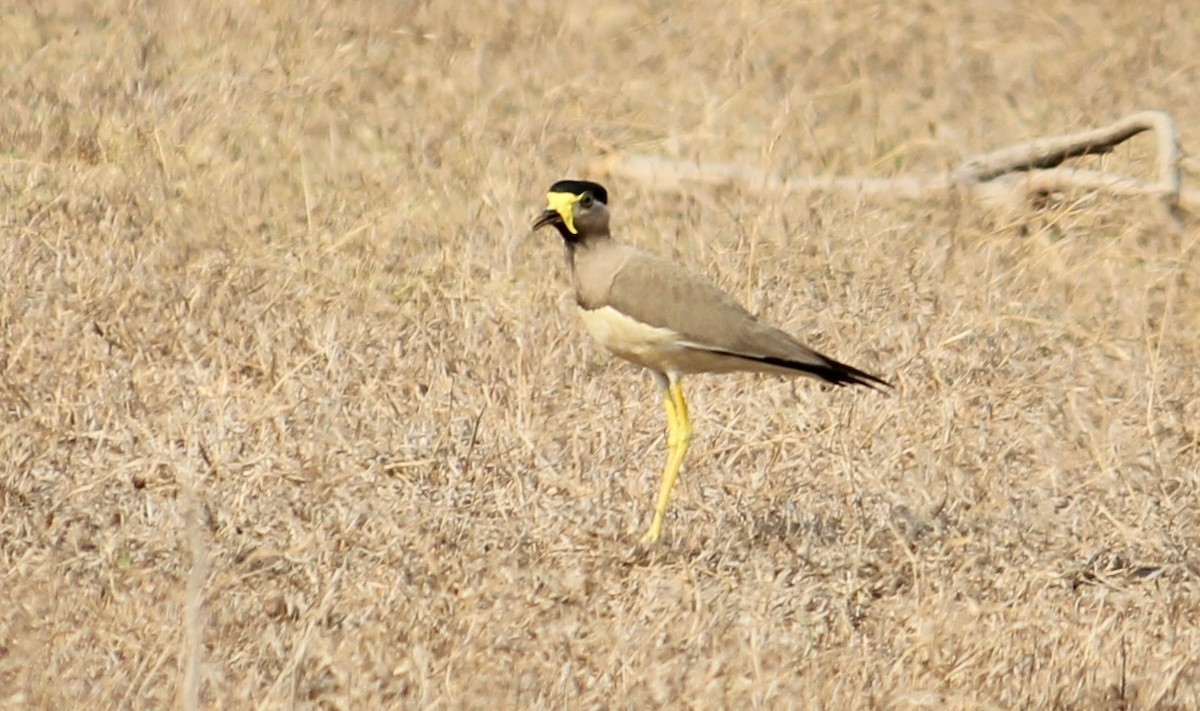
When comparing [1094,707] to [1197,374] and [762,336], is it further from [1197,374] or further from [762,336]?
[1197,374]

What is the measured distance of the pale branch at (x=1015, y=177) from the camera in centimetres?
840

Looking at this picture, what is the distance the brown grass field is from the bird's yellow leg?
0.09m

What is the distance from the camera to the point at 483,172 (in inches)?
345

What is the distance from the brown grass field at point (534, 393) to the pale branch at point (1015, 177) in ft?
0.33

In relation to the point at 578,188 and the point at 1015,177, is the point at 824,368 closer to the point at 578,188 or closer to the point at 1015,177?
the point at 578,188

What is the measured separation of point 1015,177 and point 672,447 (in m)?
3.63

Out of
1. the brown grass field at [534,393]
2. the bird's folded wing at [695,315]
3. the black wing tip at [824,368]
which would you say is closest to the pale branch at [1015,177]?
the brown grass field at [534,393]

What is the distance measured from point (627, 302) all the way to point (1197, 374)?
2863 millimetres

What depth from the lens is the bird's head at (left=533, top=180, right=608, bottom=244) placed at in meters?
5.55

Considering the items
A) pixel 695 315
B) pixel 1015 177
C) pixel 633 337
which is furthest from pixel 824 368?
pixel 1015 177

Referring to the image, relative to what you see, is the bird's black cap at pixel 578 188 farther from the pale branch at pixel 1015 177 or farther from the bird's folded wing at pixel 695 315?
the pale branch at pixel 1015 177

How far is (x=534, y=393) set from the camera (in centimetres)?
645

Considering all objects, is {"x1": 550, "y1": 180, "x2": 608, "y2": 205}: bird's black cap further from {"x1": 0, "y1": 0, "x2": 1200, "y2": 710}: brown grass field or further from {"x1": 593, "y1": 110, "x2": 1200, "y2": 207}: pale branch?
{"x1": 593, "y1": 110, "x2": 1200, "y2": 207}: pale branch

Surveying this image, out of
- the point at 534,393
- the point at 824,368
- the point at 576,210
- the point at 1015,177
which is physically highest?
the point at 576,210
